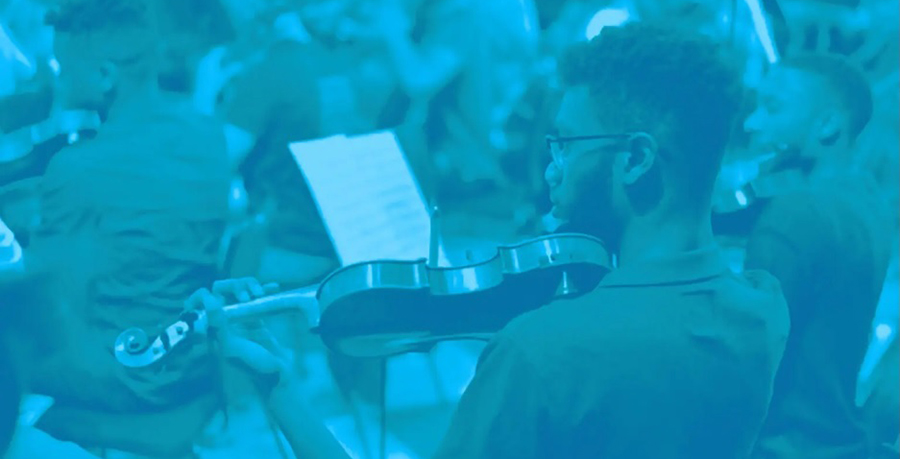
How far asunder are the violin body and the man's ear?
0.15 meters

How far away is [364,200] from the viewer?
1563mm

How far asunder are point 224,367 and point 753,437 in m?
0.93

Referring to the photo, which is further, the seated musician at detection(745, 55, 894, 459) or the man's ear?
the seated musician at detection(745, 55, 894, 459)

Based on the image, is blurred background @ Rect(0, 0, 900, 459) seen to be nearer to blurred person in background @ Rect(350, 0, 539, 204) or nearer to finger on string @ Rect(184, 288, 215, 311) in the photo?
blurred person in background @ Rect(350, 0, 539, 204)

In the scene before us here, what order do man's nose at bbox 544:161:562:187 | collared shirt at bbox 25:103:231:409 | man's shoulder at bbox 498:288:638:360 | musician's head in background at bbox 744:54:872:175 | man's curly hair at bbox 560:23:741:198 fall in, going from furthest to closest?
musician's head in background at bbox 744:54:872:175 → collared shirt at bbox 25:103:231:409 → man's nose at bbox 544:161:562:187 → man's curly hair at bbox 560:23:741:198 → man's shoulder at bbox 498:288:638:360

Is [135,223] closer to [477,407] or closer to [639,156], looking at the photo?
[477,407]

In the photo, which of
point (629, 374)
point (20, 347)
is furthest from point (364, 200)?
point (20, 347)

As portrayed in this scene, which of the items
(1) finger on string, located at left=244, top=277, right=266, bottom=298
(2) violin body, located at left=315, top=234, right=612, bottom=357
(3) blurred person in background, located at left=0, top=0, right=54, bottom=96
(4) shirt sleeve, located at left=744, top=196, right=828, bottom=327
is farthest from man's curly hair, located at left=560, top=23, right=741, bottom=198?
(3) blurred person in background, located at left=0, top=0, right=54, bottom=96

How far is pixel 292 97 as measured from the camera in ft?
5.53

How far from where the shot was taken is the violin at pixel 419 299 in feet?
4.91

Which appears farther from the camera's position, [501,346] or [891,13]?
[891,13]

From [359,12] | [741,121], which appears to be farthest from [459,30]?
[741,121]

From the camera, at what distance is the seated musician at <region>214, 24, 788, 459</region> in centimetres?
134

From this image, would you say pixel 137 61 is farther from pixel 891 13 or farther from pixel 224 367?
pixel 891 13
